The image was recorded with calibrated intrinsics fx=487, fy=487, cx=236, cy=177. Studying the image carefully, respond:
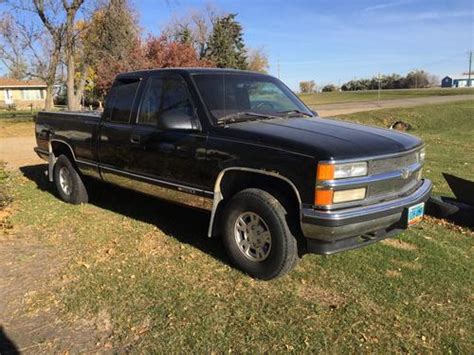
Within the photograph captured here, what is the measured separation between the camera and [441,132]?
65.7 ft

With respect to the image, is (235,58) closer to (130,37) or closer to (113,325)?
(130,37)

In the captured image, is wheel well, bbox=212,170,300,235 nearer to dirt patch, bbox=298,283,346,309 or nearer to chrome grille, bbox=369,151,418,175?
dirt patch, bbox=298,283,346,309

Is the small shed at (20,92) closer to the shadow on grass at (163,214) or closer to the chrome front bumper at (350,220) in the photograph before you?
the shadow on grass at (163,214)

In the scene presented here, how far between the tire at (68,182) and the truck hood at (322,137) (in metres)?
3.33

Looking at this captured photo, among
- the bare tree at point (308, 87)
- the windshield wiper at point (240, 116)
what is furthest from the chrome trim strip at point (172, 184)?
the bare tree at point (308, 87)

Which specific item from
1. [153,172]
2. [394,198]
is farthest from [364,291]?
[153,172]

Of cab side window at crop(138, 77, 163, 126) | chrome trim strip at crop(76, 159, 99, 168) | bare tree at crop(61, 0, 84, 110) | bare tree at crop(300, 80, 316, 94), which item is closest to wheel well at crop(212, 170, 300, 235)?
cab side window at crop(138, 77, 163, 126)

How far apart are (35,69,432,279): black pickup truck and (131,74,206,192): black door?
11 millimetres

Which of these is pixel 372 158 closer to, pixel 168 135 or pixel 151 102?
pixel 168 135

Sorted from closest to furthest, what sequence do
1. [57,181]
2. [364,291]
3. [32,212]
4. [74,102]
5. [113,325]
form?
[113,325], [364,291], [32,212], [57,181], [74,102]

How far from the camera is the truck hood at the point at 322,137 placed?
393cm

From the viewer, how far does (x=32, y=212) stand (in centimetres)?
687

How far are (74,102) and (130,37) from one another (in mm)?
5011

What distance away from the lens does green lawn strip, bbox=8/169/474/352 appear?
3488 millimetres
